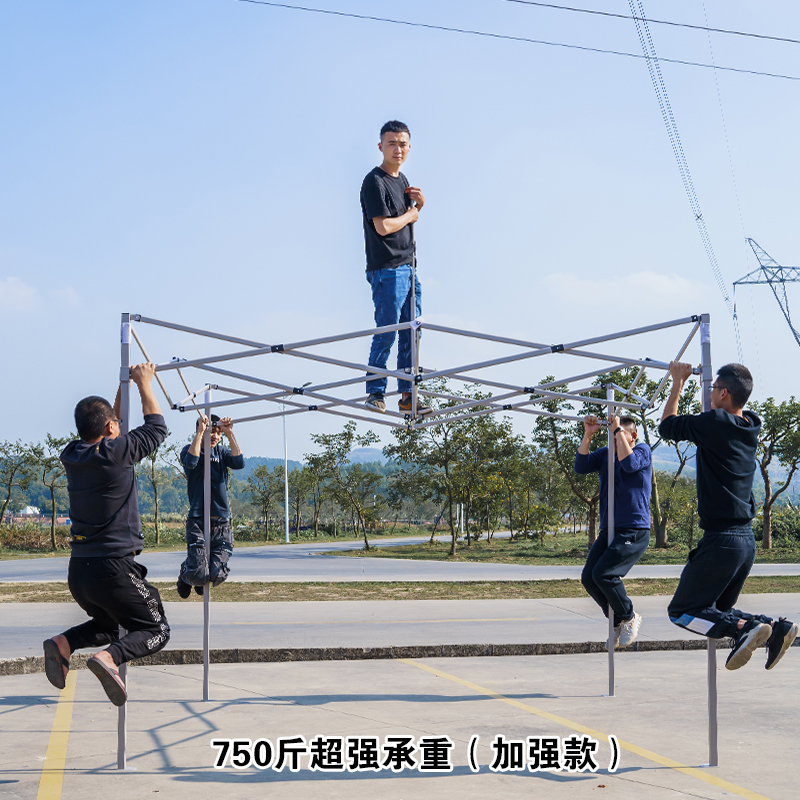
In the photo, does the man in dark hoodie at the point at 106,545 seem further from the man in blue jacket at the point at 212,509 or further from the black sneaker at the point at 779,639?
the black sneaker at the point at 779,639

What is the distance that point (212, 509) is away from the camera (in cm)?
764

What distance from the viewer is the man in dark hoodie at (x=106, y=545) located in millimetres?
4844

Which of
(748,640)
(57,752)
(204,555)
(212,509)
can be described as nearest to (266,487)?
(212,509)

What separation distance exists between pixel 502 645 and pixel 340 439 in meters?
28.3

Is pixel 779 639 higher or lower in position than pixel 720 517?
lower

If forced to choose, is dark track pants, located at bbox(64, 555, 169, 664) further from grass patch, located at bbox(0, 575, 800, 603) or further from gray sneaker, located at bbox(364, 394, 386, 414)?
grass patch, located at bbox(0, 575, 800, 603)

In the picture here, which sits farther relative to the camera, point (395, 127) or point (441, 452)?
point (441, 452)

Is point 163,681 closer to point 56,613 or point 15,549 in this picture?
point 56,613

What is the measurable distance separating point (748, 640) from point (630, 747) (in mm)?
1197

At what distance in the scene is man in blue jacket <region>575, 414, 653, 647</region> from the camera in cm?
723

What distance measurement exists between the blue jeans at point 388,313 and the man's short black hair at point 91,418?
176cm

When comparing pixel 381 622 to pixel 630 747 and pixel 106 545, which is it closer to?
pixel 630 747

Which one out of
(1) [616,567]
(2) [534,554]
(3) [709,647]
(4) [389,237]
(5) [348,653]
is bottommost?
(2) [534,554]

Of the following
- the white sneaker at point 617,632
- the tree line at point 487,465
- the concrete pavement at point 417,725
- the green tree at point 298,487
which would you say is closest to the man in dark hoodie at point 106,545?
the concrete pavement at point 417,725
